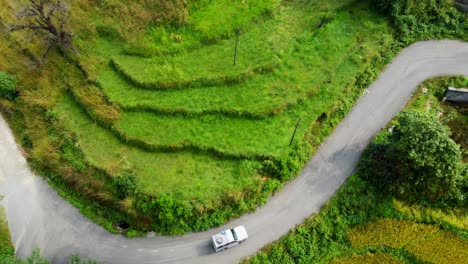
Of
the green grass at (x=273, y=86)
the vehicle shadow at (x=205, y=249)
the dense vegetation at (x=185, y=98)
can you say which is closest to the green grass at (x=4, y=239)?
the dense vegetation at (x=185, y=98)

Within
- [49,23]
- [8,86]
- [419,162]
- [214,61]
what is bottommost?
[419,162]

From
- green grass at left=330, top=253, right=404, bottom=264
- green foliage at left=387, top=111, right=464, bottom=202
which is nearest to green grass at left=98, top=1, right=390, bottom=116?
green foliage at left=387, top=111, right=464, bottom=202

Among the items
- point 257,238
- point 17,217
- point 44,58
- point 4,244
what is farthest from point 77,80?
point 257,238

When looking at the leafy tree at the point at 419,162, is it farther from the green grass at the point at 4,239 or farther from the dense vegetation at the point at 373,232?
the green grass at the point at 4,239

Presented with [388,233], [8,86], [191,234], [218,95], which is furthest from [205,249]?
[8,86]

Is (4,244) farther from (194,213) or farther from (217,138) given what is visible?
(217,138)

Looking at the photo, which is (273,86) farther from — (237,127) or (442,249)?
(442,249)

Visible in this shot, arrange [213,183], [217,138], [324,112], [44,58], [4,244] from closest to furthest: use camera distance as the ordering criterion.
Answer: [4,244] → [213,183] → [217,138] → [324,112] → [44,58]
